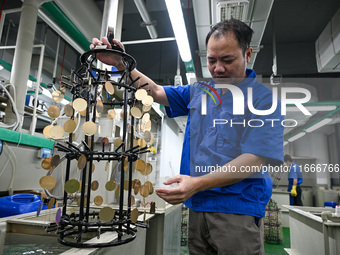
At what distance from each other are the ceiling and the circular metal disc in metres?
2.91

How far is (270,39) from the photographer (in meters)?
4.77

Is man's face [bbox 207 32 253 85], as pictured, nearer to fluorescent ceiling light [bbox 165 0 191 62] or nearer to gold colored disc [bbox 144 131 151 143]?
gold colored disc [bbox 144 131 151 143]

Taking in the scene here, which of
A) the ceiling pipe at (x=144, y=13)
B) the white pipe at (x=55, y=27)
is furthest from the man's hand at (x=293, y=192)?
the white pipe at (x=55, y=27)

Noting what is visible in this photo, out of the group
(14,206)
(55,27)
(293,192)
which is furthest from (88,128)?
(293,192)

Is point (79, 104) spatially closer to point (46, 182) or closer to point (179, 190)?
point (46, 182)

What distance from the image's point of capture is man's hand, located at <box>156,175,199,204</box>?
2.07 ft

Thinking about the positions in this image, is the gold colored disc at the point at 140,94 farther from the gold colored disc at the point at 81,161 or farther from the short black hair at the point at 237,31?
the short black hair at the point at 237,31

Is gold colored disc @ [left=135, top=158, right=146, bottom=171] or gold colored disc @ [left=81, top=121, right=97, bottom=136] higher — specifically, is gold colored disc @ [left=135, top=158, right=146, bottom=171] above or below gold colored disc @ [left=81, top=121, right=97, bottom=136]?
below

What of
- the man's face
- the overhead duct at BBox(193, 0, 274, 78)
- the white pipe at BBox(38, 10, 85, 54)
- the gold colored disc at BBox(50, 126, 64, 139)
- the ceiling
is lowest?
the gold colored disc at BBox(50, 126, 64, 139)

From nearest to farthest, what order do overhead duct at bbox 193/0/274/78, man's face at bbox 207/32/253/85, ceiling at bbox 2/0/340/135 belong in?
man's face at bbox 207/32/253/85 → overhead duct at bbox 193/0/274/78 → ceiling at bbox 2/0/340/135

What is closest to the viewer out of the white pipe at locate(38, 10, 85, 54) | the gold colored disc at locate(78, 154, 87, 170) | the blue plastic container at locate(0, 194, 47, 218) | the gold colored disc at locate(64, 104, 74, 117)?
the gold colored disc at locate(78, 154, 87, 170)

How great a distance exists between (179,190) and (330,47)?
3755 mm

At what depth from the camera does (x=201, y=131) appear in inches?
35.7

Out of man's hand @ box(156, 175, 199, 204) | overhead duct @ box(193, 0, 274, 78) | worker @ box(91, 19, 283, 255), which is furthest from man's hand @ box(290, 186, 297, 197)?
man's hand @ box(156, 175, 199, 204)
